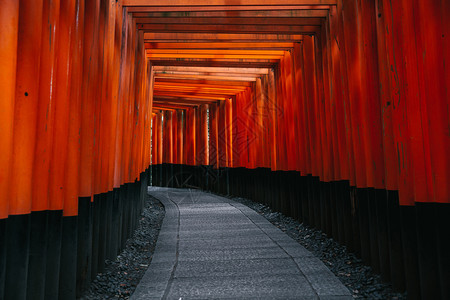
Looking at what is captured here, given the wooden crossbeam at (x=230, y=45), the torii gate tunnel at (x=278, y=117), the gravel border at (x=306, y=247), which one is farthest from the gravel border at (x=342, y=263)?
the wooden crossbeam at (x=230, y=45)

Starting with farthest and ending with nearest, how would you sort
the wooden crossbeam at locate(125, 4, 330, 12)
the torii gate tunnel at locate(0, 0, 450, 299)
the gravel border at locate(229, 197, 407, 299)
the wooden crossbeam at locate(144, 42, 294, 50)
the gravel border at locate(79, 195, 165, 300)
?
the wooden crossbeam at locate(144, 42, 294, 50) < the wooden crossbeam at locate(125, 4, 330, 12) < the gravel border at locate(79, 195, 165, 300) < the gravel border at locate(229, 197, 407, 299) < the torii gate tunnel at locate(0, 0, 450, 299)

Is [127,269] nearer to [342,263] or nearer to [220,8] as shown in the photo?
[342,263]

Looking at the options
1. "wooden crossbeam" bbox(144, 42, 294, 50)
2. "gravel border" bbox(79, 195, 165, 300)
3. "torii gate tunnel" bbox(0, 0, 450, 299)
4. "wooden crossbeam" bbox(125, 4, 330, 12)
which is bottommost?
"gravel border" bbox(79, 195, 165, 300)

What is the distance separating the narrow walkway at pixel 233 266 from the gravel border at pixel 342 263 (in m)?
0.20

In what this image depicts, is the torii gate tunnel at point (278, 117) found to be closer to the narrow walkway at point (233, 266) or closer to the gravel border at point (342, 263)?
the gravel border at point (342, 263)

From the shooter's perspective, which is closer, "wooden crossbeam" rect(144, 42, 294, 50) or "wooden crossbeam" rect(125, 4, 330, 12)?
"wooden crossbeam" rect(125, 4, 330, 12)

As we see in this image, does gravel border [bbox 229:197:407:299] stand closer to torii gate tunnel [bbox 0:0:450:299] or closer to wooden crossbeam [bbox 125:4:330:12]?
torii gate tunnel [bbox 0:0:450:299]

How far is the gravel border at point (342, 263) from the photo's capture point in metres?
4.05

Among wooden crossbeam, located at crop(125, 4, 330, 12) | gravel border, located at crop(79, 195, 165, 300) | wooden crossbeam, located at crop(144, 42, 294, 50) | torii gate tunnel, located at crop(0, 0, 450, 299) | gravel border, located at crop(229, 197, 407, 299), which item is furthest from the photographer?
wooden crossbeam, located at crop(144, 42, 294, 50)

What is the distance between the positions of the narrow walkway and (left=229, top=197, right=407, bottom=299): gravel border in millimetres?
201

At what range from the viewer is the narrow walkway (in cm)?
408

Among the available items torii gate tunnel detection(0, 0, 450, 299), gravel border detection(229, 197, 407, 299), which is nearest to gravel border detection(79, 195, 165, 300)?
torii gate tunnel detection(0, 0, 450, 299)

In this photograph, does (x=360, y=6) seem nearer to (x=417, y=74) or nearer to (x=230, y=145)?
(x=417, y=74)

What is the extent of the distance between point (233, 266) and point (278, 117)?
5.34 m
